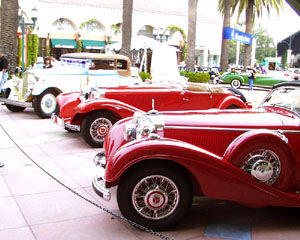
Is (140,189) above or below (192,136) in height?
below

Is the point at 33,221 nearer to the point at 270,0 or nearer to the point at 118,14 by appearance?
the point at 270,0

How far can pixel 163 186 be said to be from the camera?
351 centimetres

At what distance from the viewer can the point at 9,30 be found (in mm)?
14172

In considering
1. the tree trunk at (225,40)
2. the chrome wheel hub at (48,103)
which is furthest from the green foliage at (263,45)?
the chrome wheel hub at (48,103)

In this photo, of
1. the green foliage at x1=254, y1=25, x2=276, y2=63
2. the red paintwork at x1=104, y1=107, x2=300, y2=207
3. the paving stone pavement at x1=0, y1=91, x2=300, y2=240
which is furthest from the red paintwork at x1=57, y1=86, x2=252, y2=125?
the green foliage at x1=254, y1=25, x2=276, y2=63

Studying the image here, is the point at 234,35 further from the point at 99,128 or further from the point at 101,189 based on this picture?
the point at 101,189

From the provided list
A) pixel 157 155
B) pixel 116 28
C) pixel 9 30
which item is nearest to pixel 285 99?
pixel 157 155

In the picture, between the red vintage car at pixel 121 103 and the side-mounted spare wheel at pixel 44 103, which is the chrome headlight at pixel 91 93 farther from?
the side-mounted spare wheel at pixel 44 103

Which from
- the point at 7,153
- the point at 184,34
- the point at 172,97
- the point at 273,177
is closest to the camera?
the point at 273,177

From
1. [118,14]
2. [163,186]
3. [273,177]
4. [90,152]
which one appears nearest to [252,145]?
[273,177]

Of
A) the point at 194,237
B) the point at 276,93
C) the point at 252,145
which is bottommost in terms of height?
the point at 194,237

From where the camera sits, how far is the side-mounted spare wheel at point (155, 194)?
11.4 ft

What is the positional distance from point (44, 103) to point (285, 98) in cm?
694

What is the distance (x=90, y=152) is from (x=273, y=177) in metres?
Result: 3.69
